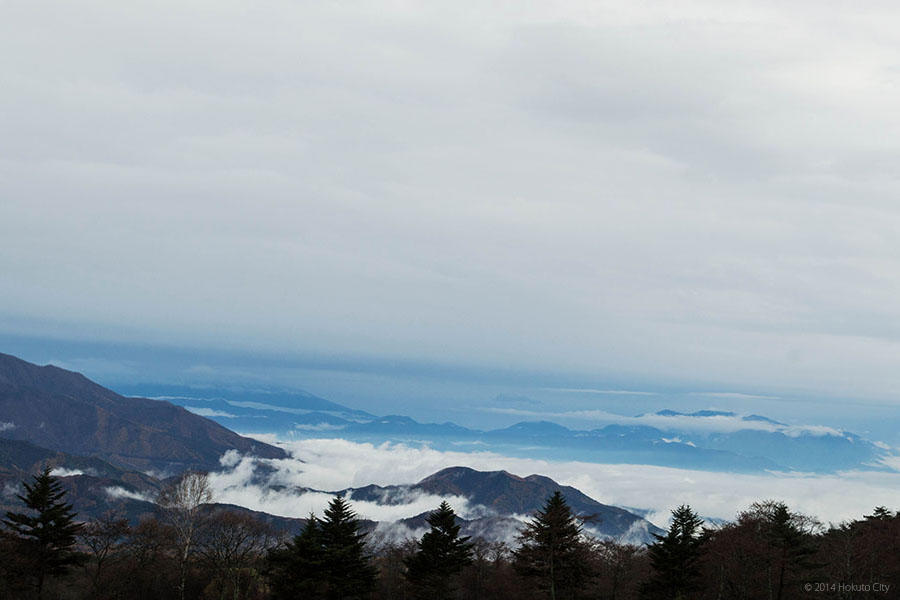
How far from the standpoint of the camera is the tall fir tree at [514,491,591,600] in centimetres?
8069

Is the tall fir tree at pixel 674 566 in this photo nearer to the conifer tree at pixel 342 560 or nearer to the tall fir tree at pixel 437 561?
the tall fir tree at pixel 437 561

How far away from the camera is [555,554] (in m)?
80.9

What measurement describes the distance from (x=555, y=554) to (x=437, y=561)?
16572 mm

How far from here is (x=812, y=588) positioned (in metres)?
84.8

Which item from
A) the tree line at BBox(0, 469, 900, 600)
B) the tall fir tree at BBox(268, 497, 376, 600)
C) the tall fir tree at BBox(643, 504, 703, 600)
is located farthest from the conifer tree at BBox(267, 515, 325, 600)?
the tall fir tree at BBox(643, 504, 703, 600)

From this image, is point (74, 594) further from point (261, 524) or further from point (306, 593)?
point (306, 593)

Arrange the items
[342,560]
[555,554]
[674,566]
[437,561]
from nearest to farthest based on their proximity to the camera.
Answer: [342,560], [555,554], [437,561], [674,566]

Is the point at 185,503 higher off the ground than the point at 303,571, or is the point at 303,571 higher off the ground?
the point at 185,503

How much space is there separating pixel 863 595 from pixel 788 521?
12089 millimetres

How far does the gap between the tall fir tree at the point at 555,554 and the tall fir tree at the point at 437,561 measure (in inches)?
408

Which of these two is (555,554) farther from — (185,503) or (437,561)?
(185,503)

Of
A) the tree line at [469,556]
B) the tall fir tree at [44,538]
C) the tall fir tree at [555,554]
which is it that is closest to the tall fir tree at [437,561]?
the tree line at [469,556]

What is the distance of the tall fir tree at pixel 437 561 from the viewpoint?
88875 mm

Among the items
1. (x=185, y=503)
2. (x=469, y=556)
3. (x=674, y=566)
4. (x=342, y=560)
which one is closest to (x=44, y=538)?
(x=185, y=503)
